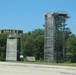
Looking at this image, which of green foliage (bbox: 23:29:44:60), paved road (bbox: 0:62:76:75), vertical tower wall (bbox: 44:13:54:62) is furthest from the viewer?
green foliage (bbox: 23:29:44:60)

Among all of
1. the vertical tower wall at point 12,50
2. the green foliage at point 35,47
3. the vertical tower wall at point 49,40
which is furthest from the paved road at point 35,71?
the green foliage at point 35,47

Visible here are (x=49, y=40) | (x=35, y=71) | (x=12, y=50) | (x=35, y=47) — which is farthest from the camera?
(x=35, y=47)

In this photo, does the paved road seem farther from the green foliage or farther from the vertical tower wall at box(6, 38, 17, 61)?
the green foliage

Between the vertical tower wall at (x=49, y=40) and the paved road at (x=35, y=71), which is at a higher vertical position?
the vertical tower wall at (x=49, y=40)

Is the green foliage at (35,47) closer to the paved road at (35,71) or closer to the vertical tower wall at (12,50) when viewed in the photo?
the vertical tower wall at (12,50)

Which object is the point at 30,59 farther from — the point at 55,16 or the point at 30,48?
the point at 30,48

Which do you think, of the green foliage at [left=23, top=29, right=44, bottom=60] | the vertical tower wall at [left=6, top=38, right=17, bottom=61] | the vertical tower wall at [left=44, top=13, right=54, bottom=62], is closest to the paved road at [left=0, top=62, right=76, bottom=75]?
the vertical tower wall at [left=44, top=13, right=54, bottom=62]

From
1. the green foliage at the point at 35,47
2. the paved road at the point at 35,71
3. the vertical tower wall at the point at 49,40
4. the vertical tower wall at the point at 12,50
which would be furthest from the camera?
the green foliage at the point at 35,47

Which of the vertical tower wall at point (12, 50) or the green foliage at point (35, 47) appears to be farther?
the green foliage at point (35, 47)

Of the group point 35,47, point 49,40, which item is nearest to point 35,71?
point 49,40

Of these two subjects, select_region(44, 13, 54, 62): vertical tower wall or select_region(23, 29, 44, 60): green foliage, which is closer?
select_region(44, 13, 54, 62): vertical tower wall

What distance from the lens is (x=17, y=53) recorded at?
10844 cm

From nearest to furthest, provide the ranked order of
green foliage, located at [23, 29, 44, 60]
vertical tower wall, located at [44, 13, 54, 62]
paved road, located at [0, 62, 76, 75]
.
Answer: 1. paved road, located at [0, 62, 76, 75]
2. vertical tower wall, located at [44, 13, 54, 62]
3. green foliage, located at [23, 29, 44, 60]

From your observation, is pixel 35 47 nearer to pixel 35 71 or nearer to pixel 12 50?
pixel 12 50
